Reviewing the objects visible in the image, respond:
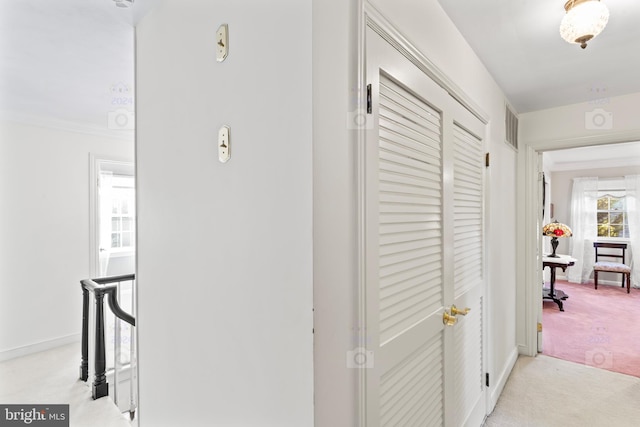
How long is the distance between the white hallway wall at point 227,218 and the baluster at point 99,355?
980 mm

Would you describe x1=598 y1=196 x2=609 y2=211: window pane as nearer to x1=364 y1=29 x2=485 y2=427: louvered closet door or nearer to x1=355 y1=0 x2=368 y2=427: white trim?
x1=364 y1=29 x2=485 y2=427: louvered closet door

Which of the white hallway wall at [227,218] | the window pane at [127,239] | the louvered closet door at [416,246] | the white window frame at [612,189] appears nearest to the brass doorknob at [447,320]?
the louvered closet door at [416,246]

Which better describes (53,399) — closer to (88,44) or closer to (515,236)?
(88,44)

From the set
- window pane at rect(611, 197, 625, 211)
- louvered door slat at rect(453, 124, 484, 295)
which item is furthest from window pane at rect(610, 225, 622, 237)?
louvered door slat at rect(453, 124, 484, 295)

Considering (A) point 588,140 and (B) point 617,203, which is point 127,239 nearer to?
(A) point 588,140

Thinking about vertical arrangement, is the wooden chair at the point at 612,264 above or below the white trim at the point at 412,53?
below

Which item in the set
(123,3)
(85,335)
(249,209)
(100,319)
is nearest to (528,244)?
(249,209)

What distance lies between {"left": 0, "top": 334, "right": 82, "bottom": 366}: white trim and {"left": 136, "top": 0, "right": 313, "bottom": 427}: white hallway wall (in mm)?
2615

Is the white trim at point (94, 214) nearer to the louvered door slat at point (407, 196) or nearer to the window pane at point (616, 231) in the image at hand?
the louvered door slat at point (407, 196)

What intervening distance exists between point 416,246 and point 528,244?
2.41 meters

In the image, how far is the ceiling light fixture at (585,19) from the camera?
1356 millimetres

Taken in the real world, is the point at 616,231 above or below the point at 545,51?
below

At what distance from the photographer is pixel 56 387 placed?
2.54 metres

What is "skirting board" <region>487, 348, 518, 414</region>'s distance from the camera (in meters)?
2.21
